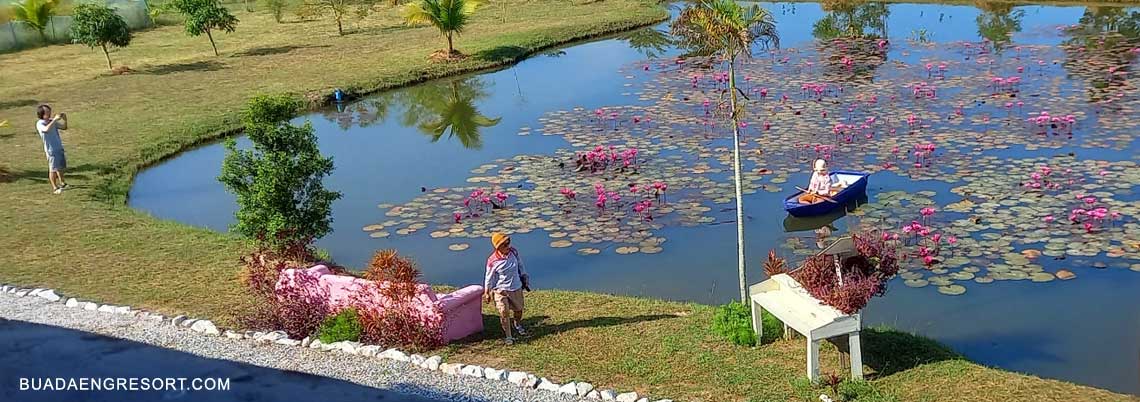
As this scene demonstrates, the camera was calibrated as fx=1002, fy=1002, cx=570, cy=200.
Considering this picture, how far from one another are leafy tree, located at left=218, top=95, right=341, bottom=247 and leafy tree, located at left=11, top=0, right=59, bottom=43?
25127mm

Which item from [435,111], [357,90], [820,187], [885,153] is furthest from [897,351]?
[357,90]

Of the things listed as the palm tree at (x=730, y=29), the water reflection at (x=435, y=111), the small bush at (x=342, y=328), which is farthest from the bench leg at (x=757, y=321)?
the water reflection at (x=435, y=111)

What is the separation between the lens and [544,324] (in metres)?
9.60

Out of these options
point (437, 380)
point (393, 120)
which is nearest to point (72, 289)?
point (437, 380)

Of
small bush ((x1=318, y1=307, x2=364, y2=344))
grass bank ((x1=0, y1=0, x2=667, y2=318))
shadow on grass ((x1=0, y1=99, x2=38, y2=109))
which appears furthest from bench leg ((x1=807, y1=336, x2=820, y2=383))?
shadow on grass ((x1=0, y1=99, x2=38, y2=109))

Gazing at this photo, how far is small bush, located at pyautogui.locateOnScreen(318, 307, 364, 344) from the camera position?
909 cm

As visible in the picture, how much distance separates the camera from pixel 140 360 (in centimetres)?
871

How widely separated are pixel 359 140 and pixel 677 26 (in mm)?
11277

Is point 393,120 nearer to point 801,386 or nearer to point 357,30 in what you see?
point 357,30

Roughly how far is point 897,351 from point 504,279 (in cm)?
345

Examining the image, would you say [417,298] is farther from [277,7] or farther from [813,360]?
[277,7]

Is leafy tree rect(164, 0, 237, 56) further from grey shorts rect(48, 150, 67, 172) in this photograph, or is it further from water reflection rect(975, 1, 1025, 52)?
water reflection rect(975, 1, 1025, 52)

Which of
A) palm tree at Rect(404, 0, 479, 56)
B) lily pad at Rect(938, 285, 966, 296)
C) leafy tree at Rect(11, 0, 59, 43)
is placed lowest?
lily pad at Rect(938, 285, 966, 296)

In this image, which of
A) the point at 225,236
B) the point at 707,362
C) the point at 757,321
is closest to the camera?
the point at 707,362
